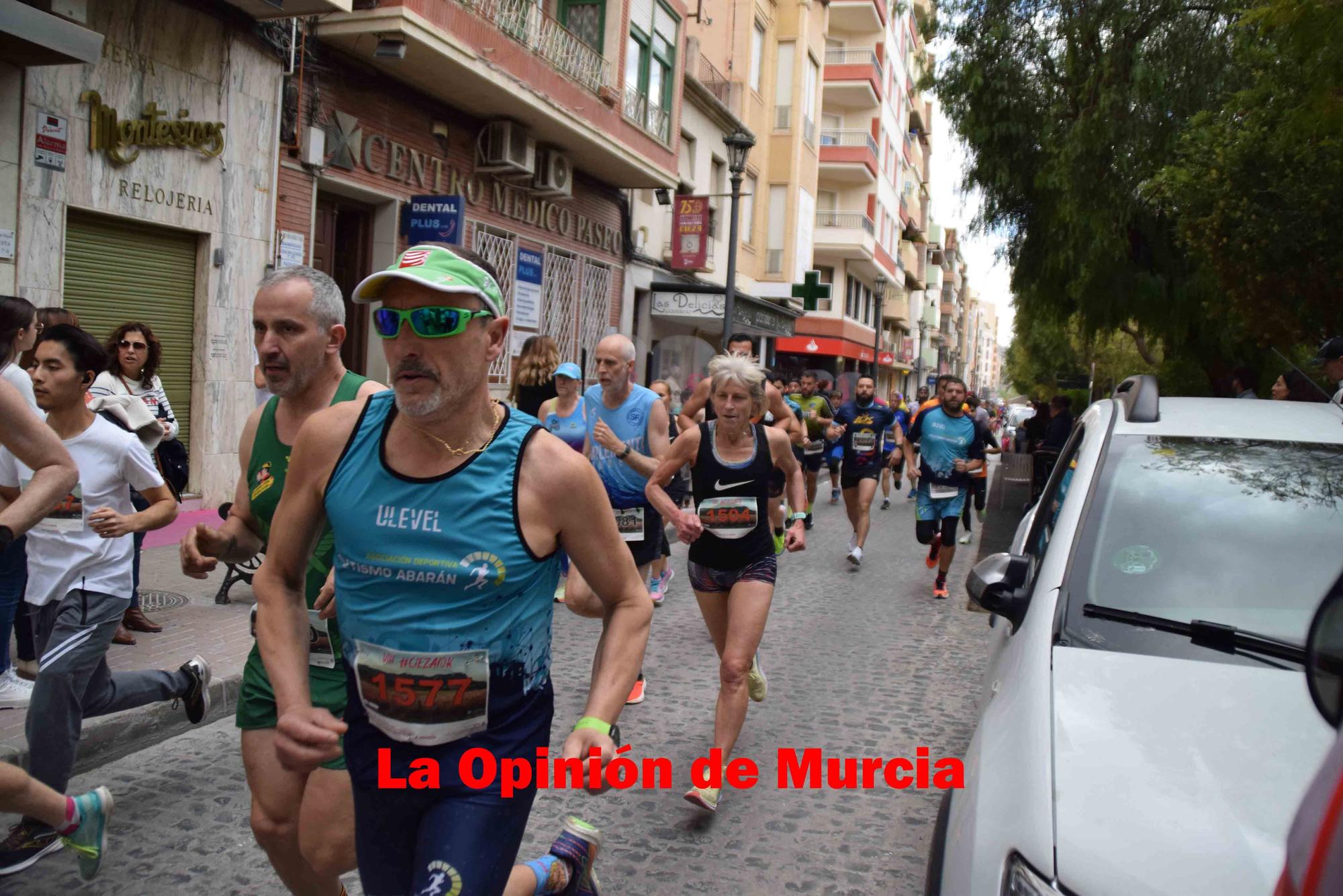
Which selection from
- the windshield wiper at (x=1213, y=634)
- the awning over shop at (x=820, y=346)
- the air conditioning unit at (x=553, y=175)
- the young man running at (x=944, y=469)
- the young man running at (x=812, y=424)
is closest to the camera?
the windshield wiper at (x=1213, y=634)

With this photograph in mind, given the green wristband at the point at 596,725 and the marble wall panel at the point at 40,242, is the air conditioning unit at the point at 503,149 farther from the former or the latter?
the green wristband at the point at 596,725

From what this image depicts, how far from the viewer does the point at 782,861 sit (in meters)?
3.97

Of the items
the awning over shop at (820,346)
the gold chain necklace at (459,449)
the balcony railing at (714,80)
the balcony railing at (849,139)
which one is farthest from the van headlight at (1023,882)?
the balcony railing at (849,139)

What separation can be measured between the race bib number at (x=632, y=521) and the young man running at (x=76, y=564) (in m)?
2.94

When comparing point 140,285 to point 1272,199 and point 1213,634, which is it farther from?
point 1272,199

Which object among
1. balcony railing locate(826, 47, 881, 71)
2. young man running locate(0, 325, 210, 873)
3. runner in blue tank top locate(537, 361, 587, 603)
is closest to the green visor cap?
young man running locate(0, 325, 210, 873)

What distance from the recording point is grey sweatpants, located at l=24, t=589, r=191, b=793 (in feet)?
12.2

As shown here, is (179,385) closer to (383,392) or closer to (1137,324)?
(383,392)

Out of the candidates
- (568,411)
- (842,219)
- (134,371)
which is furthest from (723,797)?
(842,219)

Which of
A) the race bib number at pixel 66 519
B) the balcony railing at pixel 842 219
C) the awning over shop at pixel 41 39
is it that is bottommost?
the race bib number at pixel 66 519

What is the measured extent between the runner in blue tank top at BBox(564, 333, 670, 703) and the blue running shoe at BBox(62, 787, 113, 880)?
3.36 m

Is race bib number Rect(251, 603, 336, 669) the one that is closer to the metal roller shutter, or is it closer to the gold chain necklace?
the gold chain necklace

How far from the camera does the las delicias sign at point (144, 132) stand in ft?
30.8

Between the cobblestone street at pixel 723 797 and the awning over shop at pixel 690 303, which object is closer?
the cobblestone street at pixel 723 797
